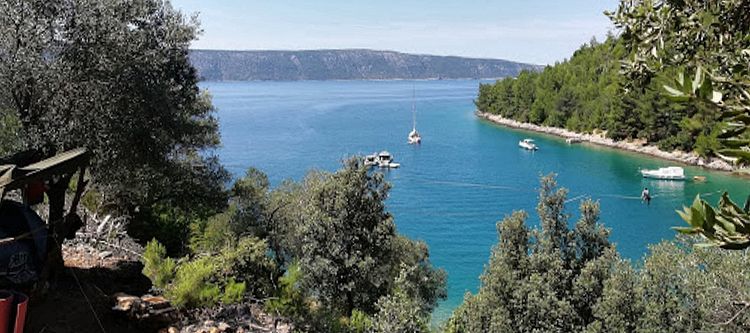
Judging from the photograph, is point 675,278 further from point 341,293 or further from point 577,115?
point 577,115

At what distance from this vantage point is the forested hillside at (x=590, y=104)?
56.8 meters

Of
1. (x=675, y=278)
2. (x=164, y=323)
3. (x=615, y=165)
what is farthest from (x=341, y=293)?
(x=615, y=165)

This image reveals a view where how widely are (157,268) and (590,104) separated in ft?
229

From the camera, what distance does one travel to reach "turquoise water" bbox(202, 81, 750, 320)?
31.4 m

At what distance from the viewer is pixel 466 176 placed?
158ft

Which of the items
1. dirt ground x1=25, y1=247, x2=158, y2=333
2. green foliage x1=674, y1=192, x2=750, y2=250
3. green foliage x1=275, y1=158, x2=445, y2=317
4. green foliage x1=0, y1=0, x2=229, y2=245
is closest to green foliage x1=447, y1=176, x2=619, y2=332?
green foliage x1=275, y1=158, x2=445, y2=317

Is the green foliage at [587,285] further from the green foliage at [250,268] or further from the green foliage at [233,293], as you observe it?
the green foliage at [233,293]

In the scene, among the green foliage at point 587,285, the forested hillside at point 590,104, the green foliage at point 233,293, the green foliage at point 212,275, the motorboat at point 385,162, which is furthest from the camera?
the forested hillside at point 590,104

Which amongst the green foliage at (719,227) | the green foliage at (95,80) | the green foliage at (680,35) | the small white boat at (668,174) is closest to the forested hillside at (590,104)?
the small white boat at (668,174)

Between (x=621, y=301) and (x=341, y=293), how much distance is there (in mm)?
5896

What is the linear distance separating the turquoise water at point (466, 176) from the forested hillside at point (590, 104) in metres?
3.55

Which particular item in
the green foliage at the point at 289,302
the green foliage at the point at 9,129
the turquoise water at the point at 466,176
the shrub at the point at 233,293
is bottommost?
the turquoise water at the point at 466,176

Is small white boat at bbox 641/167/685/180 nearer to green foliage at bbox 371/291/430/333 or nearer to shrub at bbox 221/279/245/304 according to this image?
green foliage at bbox 371/291/430/333

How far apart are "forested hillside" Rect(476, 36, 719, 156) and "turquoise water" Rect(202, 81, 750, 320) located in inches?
140
